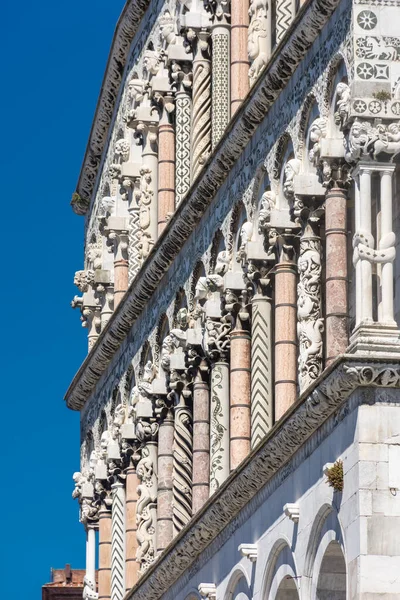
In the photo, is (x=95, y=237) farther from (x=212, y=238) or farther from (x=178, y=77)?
(x=212, y=238)

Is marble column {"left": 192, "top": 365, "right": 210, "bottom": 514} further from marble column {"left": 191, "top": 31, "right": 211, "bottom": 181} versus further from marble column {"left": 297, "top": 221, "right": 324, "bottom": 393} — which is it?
marble column {"left": 297, "top": 221, "right": 324, "bottom": 393}

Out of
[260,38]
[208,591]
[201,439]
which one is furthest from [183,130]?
[208,591]

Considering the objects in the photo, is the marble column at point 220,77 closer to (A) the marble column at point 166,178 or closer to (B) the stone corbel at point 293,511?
(A) the marble column at point 166,178

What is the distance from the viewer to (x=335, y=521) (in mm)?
27938

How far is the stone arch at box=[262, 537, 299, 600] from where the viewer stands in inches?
1176

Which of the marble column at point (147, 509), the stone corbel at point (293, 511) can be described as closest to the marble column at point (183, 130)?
the marble column at point (147, 509)

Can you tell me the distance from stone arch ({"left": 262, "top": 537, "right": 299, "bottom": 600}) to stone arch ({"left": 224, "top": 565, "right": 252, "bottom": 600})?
103 cm

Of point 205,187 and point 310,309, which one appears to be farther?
point 205,187

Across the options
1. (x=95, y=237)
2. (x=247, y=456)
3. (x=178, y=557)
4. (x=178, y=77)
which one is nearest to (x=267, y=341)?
(x=247, y=456)

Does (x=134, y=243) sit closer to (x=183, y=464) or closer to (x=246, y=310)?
(x=183, y=464)

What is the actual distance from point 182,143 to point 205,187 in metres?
4.06

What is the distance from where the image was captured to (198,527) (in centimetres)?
3438

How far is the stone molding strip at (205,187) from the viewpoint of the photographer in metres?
31.2

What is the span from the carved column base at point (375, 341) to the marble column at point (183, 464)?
10.6m
